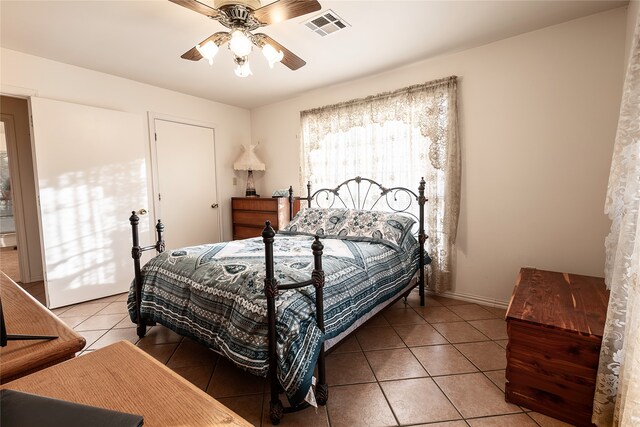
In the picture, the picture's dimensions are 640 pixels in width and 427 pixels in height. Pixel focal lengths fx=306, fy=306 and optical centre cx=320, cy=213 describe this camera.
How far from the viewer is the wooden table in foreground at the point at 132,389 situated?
491mm

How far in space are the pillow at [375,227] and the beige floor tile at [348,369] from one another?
0.95m

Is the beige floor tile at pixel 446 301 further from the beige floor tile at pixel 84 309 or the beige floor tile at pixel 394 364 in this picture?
the beige floor tile at pixel 84 309

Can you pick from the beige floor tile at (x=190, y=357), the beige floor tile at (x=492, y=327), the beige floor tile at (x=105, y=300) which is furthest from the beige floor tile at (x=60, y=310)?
the beige floor tile at (x=492, y=327)

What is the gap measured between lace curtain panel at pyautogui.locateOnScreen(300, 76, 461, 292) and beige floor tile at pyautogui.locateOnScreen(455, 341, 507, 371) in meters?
0.90

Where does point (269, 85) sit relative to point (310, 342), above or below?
above

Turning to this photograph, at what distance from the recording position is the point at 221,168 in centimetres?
443

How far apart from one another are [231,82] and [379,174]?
2.01 meters

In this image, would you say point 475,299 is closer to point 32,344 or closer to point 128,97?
point 32,344

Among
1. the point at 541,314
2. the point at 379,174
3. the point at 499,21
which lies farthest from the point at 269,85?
the point at 541,314

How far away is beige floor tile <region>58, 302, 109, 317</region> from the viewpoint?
2846 millimetres

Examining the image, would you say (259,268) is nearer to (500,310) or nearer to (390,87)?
(500,310)

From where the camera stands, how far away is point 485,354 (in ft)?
6.85

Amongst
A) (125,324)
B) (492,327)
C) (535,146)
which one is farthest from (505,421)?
(125,324)

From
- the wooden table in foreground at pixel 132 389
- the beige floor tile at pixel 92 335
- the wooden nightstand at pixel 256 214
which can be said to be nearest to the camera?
the wooden table in foreground at pixel 132 389
